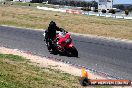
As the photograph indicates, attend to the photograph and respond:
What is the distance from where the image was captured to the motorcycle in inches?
769

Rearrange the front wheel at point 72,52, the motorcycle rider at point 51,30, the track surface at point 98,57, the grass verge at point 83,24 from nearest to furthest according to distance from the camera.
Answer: the track surface at point 98,57 < the front wheel at point 72,52 < the motorcycle rider at point 51,30 < the grass verge at point 83,24

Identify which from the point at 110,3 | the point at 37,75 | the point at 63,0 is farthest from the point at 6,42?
the point at 63,0

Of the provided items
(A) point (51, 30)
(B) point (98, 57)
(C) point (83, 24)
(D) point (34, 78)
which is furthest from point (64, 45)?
(C) point (83, 24)

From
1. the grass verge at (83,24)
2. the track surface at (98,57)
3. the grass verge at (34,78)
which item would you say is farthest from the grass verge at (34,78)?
the grass verge at (83,24)

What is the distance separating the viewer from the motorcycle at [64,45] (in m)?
19.5

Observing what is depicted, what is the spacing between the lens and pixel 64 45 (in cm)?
1970

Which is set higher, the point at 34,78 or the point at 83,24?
the point at 34,78

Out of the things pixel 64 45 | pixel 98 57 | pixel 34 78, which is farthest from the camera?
pixel 64 45

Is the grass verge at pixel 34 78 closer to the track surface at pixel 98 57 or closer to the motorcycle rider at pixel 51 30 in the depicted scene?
the track surface at pixel 98 57

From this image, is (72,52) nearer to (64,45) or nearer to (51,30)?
(64,45)

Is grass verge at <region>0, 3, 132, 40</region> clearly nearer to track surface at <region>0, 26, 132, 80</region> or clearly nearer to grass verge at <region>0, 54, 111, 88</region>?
track surface at <region>0, 26, 132, 80</region>

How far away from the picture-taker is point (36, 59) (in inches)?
690

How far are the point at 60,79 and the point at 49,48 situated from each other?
8270 mm

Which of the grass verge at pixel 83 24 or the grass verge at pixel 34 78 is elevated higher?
the grass verge at pixel 34 78
